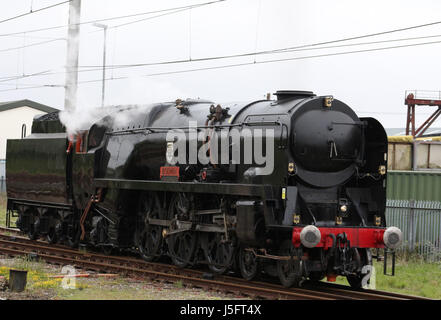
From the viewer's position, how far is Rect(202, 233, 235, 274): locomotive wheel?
44.4 ft

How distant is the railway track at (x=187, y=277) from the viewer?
38.7 feet

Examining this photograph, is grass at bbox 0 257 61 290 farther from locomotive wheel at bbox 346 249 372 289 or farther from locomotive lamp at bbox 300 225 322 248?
locomotive wheel at bbox 346 249 372 289

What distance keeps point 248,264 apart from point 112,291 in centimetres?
268

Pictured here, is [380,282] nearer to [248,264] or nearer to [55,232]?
[248,264]

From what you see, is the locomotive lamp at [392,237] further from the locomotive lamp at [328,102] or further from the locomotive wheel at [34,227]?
the locomotive wheel at [34,227]

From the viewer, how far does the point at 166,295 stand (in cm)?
1180

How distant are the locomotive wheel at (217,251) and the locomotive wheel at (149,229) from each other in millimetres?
1594

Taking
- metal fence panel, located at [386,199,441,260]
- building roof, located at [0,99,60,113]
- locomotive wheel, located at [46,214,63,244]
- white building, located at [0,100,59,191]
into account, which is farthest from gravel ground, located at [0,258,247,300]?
building roof, located at [0,99,60,113]

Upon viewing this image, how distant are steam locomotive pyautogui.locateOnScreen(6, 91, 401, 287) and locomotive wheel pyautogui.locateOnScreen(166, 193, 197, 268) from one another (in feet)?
0.08

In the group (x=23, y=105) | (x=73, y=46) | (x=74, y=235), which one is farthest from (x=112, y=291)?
(x=23, y=105)

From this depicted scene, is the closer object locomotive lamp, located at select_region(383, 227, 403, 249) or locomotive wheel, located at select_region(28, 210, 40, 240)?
locomotive lamp, located at select_region(383, 227, 403, 249)

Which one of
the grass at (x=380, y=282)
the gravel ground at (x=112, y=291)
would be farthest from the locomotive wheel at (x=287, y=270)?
the grass at (x=380, y=282)

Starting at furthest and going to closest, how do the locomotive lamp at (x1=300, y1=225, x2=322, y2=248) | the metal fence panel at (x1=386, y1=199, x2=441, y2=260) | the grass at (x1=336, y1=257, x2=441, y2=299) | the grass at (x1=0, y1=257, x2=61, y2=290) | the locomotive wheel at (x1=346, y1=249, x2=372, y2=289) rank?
the metal fence panel at (x1=386, y1=199, x2=441, y2=260) < the grass at (x1=336, y1=257, x2=441, y2=299) < the locomotive wheel at (x1=346, y1=249, x2=372, y2=289) < the grass at (x1=0, y1=257, x2=61, y2=290) < the locomotive lamp at (x1=300, y1=225, x2=322, y2=248)

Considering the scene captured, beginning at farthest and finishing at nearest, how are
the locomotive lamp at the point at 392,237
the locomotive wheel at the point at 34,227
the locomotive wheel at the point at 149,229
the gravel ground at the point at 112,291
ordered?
the locomotive wheel at the point at 34,227, the locomotive wheel at the point at 149,229, the locomotive lamp at the point at 392,237, the gravel ground at the point at 112,291
